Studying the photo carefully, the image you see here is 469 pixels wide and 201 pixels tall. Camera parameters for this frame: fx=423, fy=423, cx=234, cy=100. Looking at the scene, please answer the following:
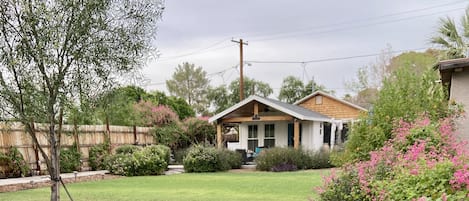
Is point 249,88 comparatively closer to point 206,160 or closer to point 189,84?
point 189,84

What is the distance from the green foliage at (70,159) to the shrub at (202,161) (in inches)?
169

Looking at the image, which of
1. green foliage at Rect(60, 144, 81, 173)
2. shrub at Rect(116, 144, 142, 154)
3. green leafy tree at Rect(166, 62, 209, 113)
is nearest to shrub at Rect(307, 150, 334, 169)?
shrub at Rect(116, 144, 142, 154)

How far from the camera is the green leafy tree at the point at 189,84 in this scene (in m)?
44.3

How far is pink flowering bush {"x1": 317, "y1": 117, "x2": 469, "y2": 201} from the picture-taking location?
439 cm

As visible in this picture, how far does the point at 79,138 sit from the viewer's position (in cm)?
1738

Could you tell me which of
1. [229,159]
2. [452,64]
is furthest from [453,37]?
[229,159]

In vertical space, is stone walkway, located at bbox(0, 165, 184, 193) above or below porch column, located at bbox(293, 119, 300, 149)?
below

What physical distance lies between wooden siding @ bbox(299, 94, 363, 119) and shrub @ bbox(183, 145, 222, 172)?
27.7 feet

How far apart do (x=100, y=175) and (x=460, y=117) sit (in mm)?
11835

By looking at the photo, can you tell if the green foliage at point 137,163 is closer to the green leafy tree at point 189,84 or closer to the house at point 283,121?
the house at point 283,121

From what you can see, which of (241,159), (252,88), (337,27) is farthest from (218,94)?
(241,159)

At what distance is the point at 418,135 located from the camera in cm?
762

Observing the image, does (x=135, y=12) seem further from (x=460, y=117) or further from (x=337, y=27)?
(x=337, y=27)

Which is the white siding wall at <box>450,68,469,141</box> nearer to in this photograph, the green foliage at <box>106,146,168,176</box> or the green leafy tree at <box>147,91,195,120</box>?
the green foliage at <box>106,146,168,176</box>
